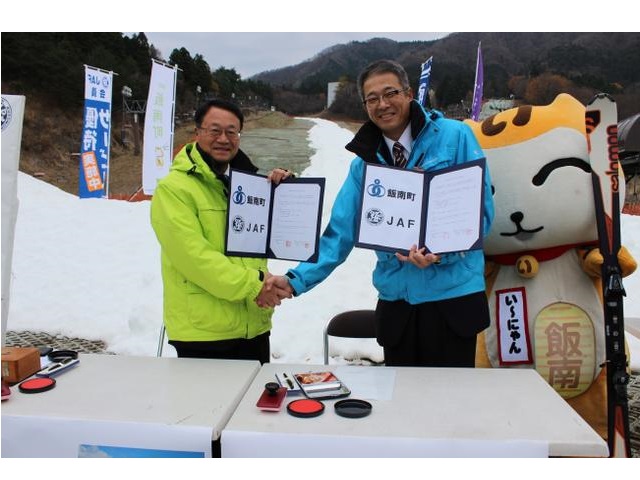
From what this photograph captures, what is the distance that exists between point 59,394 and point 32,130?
24.2 metres

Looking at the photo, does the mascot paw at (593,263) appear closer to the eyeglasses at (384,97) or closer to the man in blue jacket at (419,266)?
the man in blue jacket at (419,266)

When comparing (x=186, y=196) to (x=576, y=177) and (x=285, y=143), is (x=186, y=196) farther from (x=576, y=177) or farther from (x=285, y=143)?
(x=285, y=143)

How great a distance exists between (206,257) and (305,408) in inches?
31.5

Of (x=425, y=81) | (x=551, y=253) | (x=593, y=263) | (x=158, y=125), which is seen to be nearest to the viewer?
(x=593, y=263)

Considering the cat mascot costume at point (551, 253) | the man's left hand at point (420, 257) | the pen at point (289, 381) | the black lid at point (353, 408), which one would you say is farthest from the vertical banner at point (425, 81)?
the black lid at point (353, 408)

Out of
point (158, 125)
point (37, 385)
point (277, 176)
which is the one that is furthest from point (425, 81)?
point (37, 385)

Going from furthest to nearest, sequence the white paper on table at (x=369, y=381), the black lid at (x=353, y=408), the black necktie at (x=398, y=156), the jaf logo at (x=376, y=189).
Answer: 1. the black necktie at (x=398, y=156)
2. the jaf logo at (x=376, y=189)
3. the white paper on table at (x=369, y=381)
4. the black lid at (x=353, y=408)

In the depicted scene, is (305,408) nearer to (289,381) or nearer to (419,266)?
(289,381)

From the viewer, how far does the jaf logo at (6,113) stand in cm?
159

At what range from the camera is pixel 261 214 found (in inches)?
92.1

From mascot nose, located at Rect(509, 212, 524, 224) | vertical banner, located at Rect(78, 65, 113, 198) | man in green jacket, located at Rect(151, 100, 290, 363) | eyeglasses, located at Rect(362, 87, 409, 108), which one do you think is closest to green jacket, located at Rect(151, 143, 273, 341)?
man in green jacket, located at Rect(151, 100, 290, 363)

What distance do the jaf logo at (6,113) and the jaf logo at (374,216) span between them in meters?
1.27

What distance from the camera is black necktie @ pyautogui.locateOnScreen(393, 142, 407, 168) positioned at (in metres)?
2.16

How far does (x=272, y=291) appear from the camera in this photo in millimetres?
2246
